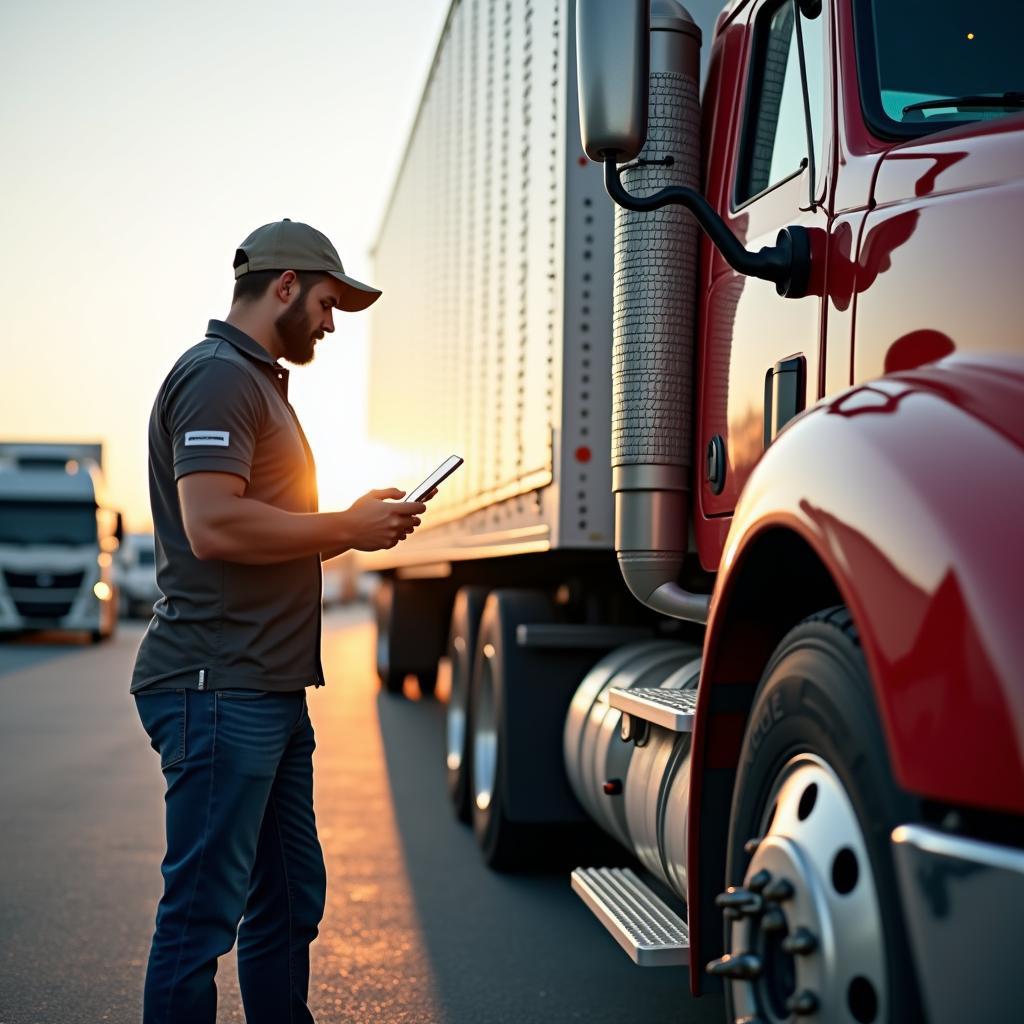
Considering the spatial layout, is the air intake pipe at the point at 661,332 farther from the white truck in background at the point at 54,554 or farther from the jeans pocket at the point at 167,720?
the white truck in background at the point at 54,554

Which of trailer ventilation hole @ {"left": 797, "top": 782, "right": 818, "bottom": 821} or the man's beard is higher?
the man's beard

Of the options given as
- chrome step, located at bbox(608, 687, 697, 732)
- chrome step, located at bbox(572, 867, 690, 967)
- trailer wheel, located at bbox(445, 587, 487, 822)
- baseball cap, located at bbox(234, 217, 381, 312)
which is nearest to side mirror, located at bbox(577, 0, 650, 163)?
baseball cap, located at bbox(234, 217, 381, 312)

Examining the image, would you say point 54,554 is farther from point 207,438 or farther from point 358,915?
point 207,438

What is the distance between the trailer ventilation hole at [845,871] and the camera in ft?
8.17

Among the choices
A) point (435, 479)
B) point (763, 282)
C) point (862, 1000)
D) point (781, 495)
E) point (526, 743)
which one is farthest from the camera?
point (526, 743)

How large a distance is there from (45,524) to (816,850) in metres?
23.6

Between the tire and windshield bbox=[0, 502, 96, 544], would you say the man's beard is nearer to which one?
the tire

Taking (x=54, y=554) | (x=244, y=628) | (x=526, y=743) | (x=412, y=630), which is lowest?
(x=54, y=554)

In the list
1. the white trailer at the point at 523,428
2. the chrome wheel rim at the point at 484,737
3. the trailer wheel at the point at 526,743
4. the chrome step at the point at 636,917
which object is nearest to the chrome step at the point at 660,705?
the white trailer at the point at 523,428

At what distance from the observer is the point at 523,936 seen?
5520 mm

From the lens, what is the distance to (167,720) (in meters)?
3.27

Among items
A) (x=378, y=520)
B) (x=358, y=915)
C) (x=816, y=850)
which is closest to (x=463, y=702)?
(x=358, y=915)

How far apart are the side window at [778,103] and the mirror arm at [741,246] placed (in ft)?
0.77

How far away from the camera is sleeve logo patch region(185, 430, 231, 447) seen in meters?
3.16
